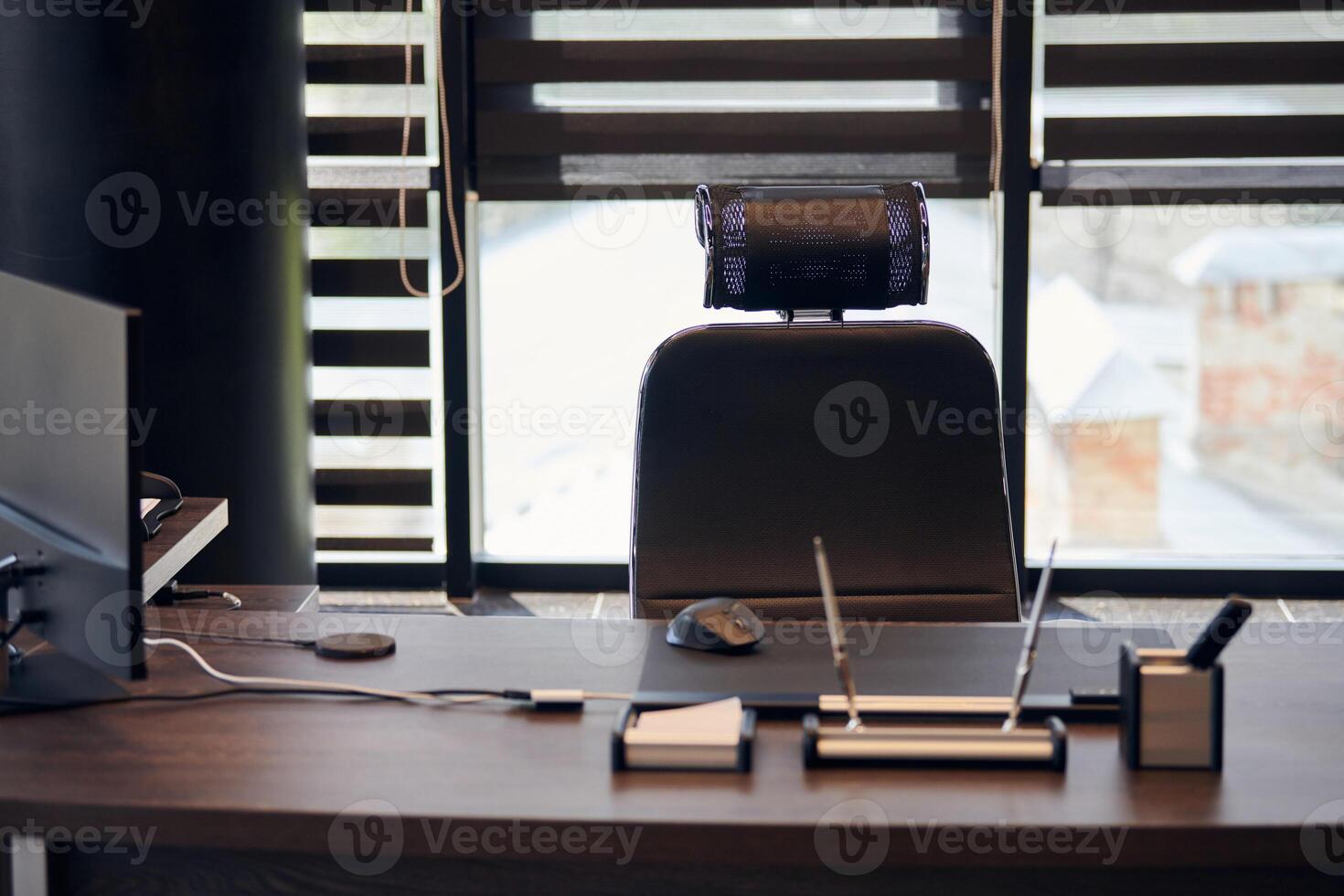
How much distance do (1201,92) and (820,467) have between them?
6.86ft

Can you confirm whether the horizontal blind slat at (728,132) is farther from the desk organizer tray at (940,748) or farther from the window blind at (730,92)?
the desk organizer tray at (940,748)

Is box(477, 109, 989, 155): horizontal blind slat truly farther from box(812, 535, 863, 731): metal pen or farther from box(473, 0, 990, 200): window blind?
box(812, 535, 863, 731): metal pen

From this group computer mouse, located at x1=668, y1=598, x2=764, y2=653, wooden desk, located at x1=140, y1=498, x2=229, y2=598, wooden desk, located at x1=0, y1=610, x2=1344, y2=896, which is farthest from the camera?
wooden desk, located at x1=140, y1=498, x2=229, y2=598

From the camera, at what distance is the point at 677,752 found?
97 cm

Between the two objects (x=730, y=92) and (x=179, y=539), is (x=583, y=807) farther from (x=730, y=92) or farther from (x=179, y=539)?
(x=730, y=92)

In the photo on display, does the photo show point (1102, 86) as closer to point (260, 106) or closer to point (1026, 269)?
point (1026, 269)

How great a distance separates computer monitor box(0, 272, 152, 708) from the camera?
959 mm

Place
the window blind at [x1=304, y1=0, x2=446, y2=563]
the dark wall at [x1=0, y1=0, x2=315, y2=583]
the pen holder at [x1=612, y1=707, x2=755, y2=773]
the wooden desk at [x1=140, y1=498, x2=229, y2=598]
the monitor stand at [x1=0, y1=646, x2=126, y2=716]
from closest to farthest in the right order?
1. the pen holder at [x1=612, y1=707, x2=755, y2=773]
2. the monitor stand at [x1=0, y1=646, x2=126, y2=716]
3. the wooden desk at [x1=140, y1=498, x2=229, y2=598]
4. the dark wall at [x1=0, y1=0, x2=315, y2=583]
5. the window blind at [x1=304, y1=0, x2=446, y2=563]

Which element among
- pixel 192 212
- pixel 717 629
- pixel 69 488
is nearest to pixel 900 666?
pixel 717 629

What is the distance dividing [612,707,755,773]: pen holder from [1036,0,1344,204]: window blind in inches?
98.4

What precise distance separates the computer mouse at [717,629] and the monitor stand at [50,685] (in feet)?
1.72

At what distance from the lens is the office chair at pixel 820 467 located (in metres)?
1.57

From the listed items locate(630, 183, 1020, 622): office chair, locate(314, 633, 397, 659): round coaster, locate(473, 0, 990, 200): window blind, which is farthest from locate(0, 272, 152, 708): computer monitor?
locate(473, 0, 990, 200): window blind

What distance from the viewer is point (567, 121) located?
122 inches
